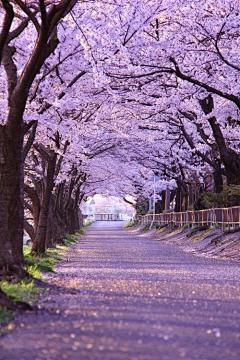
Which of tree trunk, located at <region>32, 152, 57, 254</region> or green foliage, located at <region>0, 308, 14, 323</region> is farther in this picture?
tree trunk, located at <region>32, 152, 57, 254</region>

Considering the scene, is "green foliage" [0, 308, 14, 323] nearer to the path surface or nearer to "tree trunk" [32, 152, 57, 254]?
→ the path surface

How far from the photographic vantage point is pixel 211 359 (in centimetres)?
520

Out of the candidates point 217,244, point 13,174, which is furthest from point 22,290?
point 217,244

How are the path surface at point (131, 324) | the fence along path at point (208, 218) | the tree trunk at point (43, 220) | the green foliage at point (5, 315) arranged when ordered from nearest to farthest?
1. the path surface at point (131, 324)
2. the green foliage at point (5, 315)
3. the tree trunk at point (43, 220)
4. the fence along path at point (208, 218)

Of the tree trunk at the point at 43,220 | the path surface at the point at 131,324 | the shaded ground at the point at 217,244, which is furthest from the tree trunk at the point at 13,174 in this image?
the shaded ground at the point at 217,244

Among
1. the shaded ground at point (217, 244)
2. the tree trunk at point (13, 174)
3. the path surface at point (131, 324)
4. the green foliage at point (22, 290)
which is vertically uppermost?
the tree trunk at point (13, 174)

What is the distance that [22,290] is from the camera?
9.64 m

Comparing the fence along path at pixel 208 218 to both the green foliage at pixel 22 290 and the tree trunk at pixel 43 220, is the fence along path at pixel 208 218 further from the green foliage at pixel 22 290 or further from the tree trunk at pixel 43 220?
the green foliage at pixel 22 290

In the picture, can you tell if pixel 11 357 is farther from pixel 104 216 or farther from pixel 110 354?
pixel 104 216

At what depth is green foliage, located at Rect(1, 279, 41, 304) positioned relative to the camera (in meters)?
8.79

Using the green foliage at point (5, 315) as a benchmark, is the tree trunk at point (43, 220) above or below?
above

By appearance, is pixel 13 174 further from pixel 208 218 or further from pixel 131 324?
pixel 208 218

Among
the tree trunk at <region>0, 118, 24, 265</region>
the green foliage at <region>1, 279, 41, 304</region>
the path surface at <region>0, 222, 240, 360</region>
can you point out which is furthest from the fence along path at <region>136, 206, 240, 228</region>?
the green foliage at <region>1, 279, 41, 304</region>

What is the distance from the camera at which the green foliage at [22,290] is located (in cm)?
879
